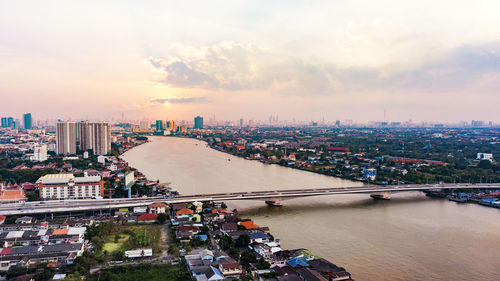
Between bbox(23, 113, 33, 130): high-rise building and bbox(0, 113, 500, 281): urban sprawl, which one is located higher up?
bbox(23, 113, 33, 130): high-rise building

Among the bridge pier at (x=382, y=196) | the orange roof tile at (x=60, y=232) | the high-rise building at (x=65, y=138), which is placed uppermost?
the high-rise building at (x=65, y=138)

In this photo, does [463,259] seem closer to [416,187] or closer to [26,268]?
[416,187]

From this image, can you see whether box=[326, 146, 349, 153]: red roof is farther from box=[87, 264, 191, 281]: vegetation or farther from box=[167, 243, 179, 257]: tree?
box=[87, 264, 191, 281]: vegetation

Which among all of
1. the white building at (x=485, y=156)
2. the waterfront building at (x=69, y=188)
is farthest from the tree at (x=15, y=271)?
the white building at (x=485, y=156)

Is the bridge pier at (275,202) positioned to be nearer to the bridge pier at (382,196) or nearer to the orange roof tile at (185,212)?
the orange roof tile at (185,212)

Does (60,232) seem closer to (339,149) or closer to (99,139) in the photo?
(99,139)

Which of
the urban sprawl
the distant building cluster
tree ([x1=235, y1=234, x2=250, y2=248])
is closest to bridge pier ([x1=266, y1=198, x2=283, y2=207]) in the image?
the urban sprawl
